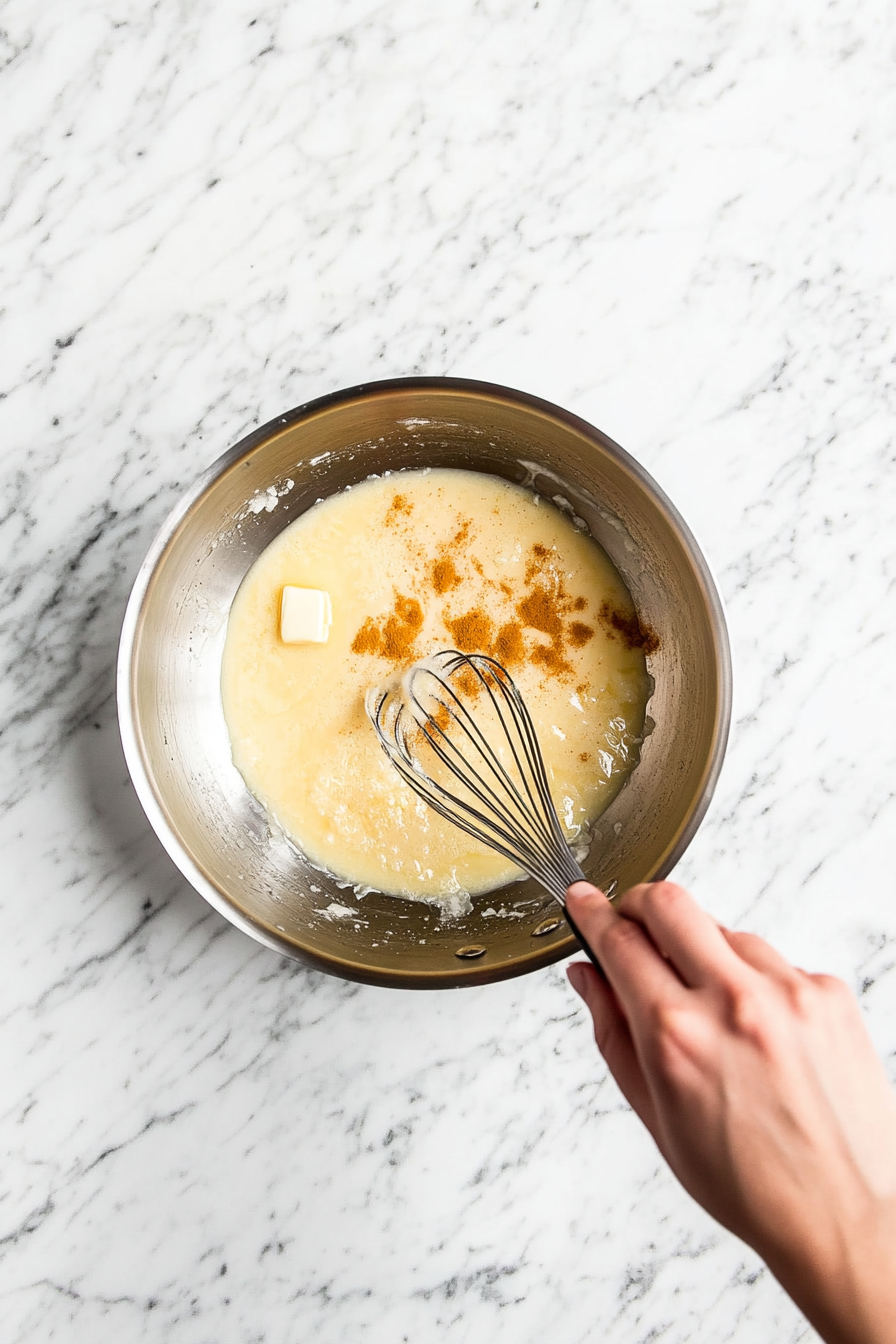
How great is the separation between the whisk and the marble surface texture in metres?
0.24

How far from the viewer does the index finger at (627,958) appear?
716mm

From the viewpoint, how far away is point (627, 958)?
0.74m

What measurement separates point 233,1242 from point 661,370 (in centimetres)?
132

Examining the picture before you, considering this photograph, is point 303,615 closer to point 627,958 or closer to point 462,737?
point 462,737

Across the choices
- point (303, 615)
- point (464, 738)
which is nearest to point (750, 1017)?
point (464, 738)

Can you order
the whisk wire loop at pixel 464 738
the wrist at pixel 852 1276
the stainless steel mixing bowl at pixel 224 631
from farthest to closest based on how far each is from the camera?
the whisk wire loop at pixel 464 738, the stainless steel mixing bowl at pixel 224 631, the wrist at pixel 852 1276

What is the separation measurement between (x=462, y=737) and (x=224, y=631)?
363 mm

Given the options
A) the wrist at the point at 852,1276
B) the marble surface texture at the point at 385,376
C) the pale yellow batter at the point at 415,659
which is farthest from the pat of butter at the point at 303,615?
the wrist at the point at 852,1276

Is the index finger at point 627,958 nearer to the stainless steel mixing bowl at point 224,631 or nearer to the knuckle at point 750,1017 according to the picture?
the knuckle at point 750,1017

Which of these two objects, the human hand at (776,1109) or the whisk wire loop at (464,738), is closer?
the human hand at (776,1109)

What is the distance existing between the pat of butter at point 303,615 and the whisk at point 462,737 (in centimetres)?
12

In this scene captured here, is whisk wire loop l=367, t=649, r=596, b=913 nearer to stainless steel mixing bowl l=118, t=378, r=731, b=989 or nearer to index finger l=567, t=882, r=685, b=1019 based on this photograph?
stainless steel mixing bowl l=118, t=378, r=731, b=989

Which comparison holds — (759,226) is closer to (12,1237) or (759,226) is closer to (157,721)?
(157,721)

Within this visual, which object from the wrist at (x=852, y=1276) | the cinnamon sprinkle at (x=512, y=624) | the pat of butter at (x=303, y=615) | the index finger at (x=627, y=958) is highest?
the pat of butter at (x=303, y=615)
